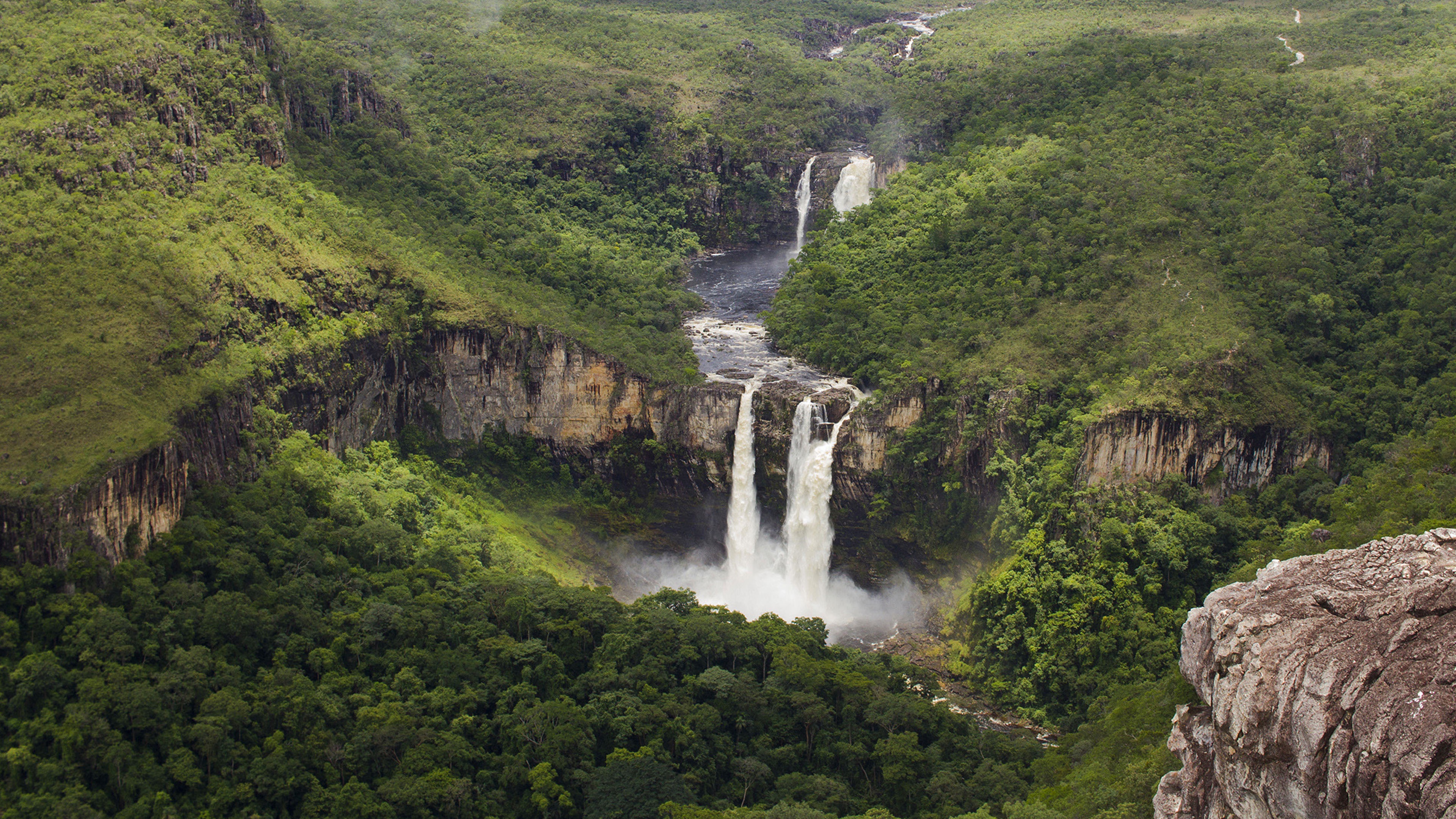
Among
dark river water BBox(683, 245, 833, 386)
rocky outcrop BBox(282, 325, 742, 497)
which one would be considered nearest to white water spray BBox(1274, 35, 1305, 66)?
dark river water BBox(683, 245, 833, 386)

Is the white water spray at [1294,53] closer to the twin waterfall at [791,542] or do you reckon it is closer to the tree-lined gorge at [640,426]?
the tree-lined gorge at [640,426]

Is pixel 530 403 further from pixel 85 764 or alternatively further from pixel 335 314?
→ pixel 85 764

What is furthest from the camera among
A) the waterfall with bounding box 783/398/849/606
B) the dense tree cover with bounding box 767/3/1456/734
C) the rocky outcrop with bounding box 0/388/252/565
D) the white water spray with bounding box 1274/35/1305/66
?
the white water spray with bounding box 1274/35/1305/66

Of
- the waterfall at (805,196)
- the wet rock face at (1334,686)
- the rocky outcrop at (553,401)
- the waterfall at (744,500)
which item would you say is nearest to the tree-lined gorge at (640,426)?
the rocky outcrop at (553,401)

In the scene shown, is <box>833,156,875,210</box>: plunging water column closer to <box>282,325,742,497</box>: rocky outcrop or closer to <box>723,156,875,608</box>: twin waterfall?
<box>723,156,875,608</box>: twin waterfall

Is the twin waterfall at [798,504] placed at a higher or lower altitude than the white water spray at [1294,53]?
lower

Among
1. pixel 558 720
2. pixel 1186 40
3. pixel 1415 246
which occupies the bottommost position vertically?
pixel 558 720

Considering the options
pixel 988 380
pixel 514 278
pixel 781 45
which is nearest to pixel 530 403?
pixel 514 278
